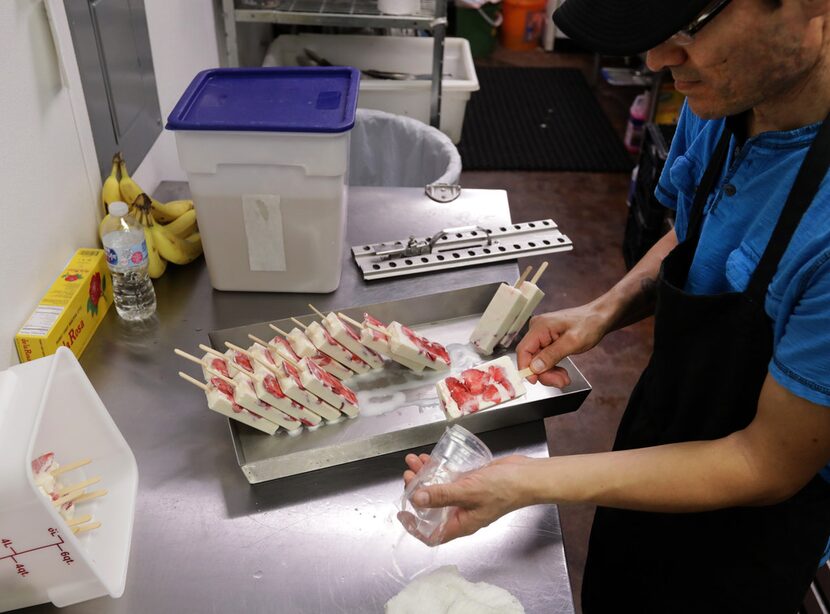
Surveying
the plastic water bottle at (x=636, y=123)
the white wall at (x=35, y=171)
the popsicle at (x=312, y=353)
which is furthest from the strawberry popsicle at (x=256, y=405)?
the plastic water bottle at (x=636, y=123)

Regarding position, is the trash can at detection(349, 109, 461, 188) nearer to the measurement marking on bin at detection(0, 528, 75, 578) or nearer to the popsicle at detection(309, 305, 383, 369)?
the popsicle at detection(309, 305, 383, 369)

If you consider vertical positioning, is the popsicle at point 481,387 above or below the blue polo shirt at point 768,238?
below

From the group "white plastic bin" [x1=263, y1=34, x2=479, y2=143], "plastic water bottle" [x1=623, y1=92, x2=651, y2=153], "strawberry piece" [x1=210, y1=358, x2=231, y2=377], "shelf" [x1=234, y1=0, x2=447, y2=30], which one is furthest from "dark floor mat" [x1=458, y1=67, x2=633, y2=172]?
"strawberry piece" [x1=210, y1=358, x2=231, y2=377]

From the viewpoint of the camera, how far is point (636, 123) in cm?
445

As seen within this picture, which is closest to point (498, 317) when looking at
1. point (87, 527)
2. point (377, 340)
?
point (377, 340)

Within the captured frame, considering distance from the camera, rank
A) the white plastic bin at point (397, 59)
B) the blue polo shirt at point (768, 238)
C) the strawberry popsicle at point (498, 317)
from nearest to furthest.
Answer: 1. the blue polo shirt at point (768, 238)
2. the strawberry popsicle at point (498, 317)
3. the white plastic bin at point (397, 59)

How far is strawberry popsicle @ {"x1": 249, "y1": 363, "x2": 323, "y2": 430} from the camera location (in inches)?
47.9

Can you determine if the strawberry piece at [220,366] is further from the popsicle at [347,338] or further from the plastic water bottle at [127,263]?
the plastic water bottle at [127,263]

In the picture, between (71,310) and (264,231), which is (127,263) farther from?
(264,231)

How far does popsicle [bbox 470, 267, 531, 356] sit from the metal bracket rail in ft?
0.83

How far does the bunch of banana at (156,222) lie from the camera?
164cm

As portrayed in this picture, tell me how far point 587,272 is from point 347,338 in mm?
2403

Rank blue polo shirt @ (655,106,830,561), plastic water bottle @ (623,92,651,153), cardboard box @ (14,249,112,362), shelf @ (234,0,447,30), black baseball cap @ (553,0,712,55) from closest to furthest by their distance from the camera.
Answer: black baseball cap @ (553,0,712,55) → blue polo shirt @ (655,106,830,561) → cardboard box @ (14,249,112,362) → shelf @ (234,0,447,30) → plastic water bottle @ (623,92,651,153)

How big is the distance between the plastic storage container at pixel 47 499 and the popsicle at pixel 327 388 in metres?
0.32
